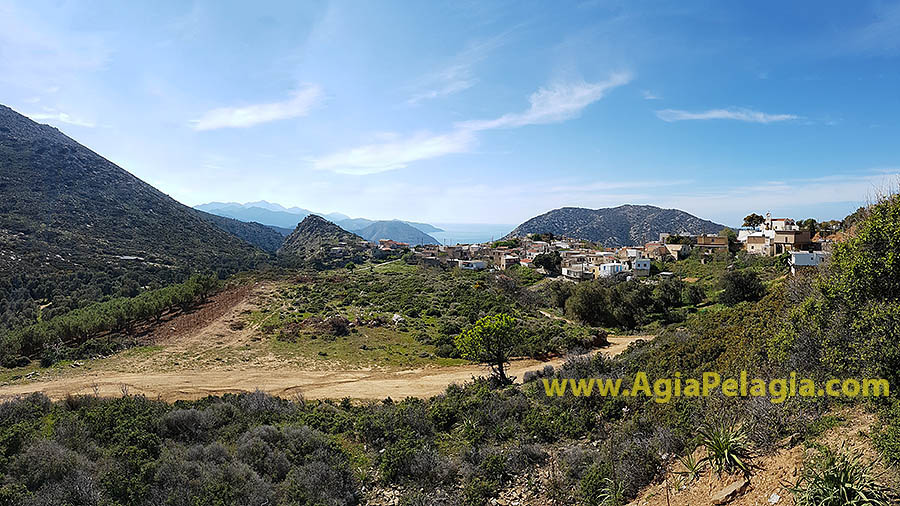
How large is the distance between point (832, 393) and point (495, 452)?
6.63m

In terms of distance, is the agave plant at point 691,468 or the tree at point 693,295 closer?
the agave plant at point 691,468

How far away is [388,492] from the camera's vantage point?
8.93 meters

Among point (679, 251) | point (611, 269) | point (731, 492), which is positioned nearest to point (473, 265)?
point (611, 269)

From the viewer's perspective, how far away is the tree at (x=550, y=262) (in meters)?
68.2

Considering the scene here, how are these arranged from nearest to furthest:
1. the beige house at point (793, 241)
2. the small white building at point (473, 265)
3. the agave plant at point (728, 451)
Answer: the agave plant at point (728, 451) → the beige house at point (793, 241) → the small white building at point (473, 265)

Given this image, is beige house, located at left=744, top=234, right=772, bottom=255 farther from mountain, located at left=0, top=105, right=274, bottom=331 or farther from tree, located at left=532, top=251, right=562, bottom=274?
mountain, located at left=0, top=105, right=274, bottom=331

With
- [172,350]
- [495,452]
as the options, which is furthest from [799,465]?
[172,350]

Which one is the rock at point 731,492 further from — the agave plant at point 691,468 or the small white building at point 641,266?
the small white building at point 641,266

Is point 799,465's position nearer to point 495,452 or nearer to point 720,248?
point 495,452

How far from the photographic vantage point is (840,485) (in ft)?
16.6

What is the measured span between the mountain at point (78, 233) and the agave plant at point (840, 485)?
164 feet

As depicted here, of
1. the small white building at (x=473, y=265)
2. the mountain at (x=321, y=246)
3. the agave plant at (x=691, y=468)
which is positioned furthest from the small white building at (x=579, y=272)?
the agave plant at (x=691, y=468)

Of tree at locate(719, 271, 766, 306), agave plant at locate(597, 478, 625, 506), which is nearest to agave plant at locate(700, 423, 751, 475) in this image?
agave plant at locate(597, 478, 625, 506)

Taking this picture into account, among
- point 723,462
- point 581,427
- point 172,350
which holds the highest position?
point 723,462
